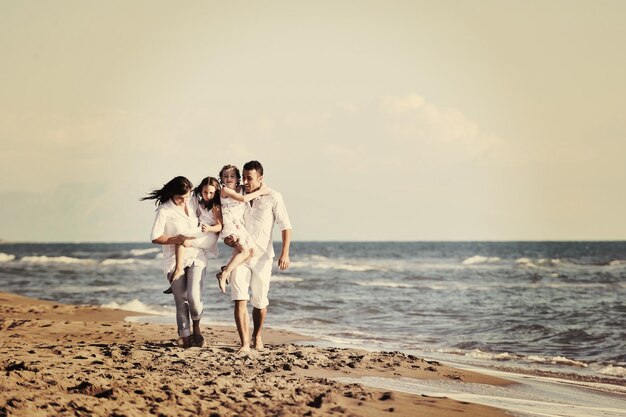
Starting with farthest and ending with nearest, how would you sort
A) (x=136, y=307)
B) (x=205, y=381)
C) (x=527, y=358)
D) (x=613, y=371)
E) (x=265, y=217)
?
(x=136, y=307)
(x=527, y=358)
(x=613, y=371)
(x=265, y=217)
(x=205, y=381)

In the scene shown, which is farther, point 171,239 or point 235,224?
point 235,224

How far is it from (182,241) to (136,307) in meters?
9.31

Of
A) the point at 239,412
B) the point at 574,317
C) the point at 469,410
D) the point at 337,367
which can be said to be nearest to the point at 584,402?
the point at 469,410

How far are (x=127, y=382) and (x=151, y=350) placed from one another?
1906mm

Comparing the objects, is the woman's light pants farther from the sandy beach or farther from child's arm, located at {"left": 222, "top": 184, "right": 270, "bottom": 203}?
child's arm, located at {"left": 222, "top": 184, "right": 270, "bottom": 203}

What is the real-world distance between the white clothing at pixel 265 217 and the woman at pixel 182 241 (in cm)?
57

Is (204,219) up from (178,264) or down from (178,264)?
up

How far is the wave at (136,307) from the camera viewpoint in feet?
→ 48.5

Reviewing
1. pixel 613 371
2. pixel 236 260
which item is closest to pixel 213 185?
pixel 236 260

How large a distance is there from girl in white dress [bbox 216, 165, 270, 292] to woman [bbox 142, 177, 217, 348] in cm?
33

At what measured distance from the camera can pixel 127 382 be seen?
5363 millimetres

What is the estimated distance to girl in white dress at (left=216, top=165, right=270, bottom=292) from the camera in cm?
721

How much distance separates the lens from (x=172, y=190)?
730 cm

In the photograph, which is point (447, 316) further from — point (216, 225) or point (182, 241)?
point (182, 241)
